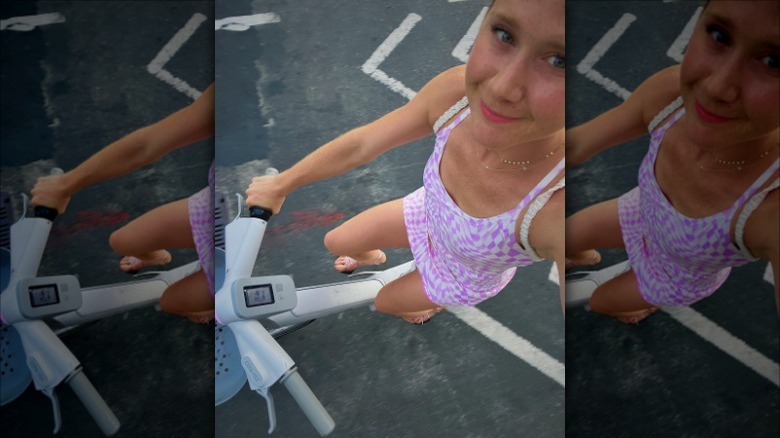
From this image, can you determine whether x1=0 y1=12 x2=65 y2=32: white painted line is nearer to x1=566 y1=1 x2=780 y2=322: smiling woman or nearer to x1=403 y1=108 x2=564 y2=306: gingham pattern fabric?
x1=403 y1=108 x2=564 y2=306: gingham pattern fabric

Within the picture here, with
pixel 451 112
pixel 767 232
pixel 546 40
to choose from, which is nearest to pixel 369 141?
pixel 451 112

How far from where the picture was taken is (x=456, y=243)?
7.45 ft

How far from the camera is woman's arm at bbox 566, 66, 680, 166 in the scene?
7.43 ft

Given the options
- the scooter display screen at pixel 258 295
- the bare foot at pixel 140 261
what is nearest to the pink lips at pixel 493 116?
the scooter display screen at pixel 258 295

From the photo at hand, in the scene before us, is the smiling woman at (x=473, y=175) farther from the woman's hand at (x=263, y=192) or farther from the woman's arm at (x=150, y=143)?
the woman's arm at (x=150, y=143)

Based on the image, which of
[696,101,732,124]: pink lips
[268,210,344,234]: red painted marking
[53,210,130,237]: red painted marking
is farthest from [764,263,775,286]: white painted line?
[53,210,130,237]: red painted marking

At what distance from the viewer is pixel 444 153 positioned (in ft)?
7.45

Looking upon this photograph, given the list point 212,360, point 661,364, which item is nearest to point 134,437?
point 212,360

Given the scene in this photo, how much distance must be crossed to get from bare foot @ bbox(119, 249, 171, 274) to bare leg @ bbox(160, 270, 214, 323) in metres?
0.10

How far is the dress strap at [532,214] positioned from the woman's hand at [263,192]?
73cm

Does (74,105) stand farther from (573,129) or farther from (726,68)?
(726,68)

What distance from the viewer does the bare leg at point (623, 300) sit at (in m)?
2.33

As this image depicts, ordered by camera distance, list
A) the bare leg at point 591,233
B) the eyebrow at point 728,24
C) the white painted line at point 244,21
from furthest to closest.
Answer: the bare leg at point 591,233 → the white painted line at point 244,21 → the eyebrow at point 728,24

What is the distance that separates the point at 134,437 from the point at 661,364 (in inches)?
63.1
